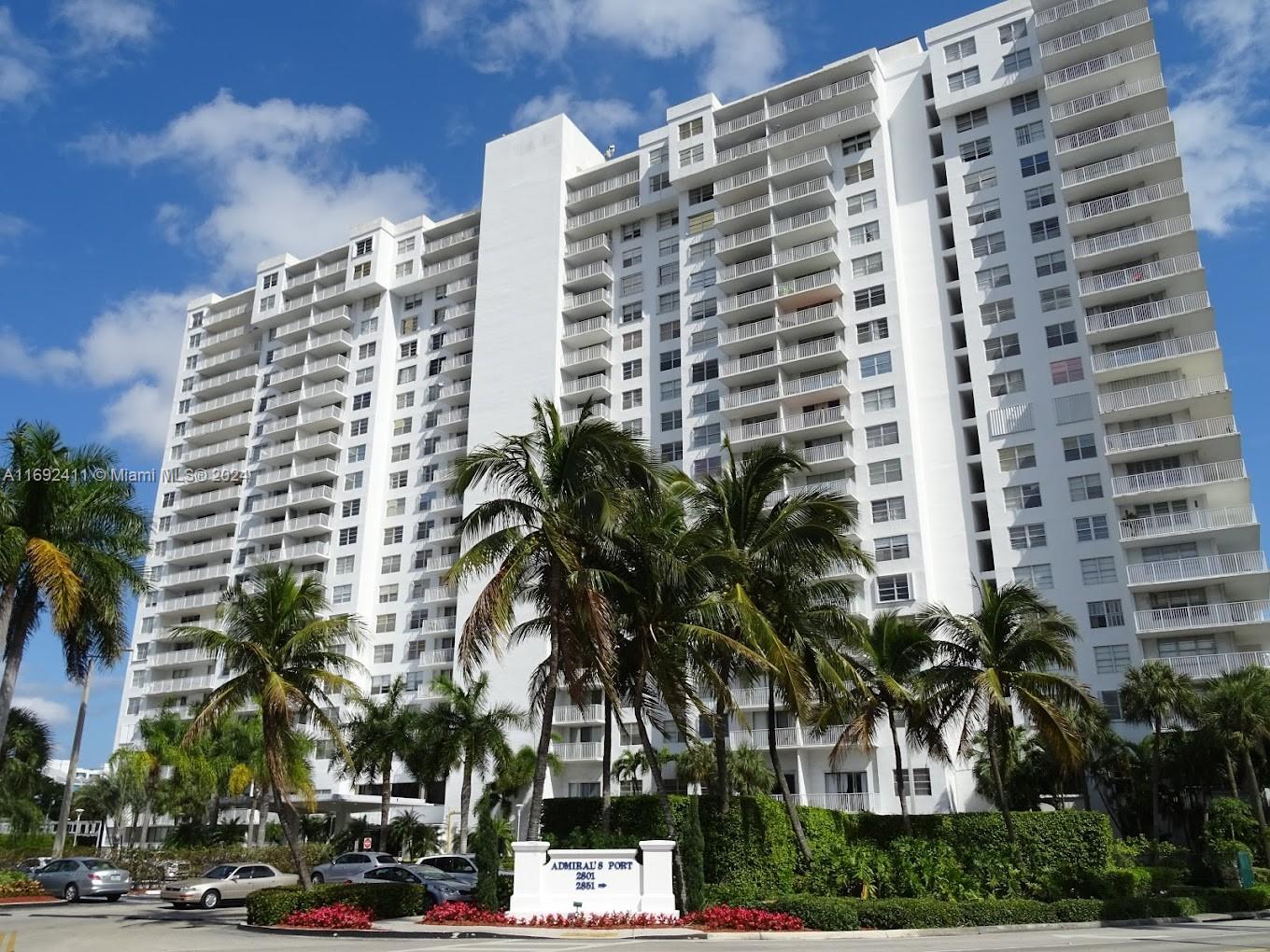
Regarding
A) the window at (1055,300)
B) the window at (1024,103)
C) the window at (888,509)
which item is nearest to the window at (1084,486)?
the window at (888,509)

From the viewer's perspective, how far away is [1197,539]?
171ft

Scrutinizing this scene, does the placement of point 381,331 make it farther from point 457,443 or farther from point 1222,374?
point 1222,374

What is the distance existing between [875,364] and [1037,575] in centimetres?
1608

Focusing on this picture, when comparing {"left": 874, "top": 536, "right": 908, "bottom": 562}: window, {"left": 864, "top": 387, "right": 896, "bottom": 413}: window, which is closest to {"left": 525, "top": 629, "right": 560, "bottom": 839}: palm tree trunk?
{"left": 874, "top": 536, "right": 908, "bottom": 562}: window

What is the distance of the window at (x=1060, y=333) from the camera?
5822 cm

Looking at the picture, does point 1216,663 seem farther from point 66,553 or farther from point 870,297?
point 66,553

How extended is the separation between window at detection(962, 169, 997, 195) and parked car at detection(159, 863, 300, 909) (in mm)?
53755

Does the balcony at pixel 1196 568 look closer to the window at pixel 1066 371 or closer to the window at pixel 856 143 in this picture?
the window at pixel 1066 371

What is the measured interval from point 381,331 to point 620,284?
22499mm

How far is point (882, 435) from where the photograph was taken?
201 feet

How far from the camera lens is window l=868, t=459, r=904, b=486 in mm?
59997

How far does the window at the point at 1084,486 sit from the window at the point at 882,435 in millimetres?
9924

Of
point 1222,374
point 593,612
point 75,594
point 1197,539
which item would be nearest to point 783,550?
point 593,612

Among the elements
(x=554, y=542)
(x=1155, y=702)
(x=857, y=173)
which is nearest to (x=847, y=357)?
(x=857, y=173)
